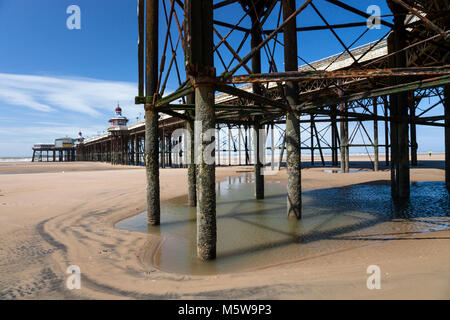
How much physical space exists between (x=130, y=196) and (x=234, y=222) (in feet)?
17.8

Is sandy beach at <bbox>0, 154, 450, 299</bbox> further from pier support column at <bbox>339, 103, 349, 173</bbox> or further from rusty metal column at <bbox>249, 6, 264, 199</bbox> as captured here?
pier support column at <bbox>339, 103, 349, 173</bbox>

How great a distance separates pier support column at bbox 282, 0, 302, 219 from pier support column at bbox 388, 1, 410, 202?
4201 millimetres

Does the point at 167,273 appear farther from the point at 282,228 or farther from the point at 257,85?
the point at 257,85

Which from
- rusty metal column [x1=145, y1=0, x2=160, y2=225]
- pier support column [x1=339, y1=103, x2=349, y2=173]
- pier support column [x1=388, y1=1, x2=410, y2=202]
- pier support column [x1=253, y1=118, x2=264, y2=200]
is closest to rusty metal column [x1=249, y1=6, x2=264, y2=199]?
pier support column [x1=253, y1=118, x2=264, y2=200]

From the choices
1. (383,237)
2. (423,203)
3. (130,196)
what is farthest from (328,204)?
(130,196)

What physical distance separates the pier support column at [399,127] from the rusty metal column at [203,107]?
7.32 metres

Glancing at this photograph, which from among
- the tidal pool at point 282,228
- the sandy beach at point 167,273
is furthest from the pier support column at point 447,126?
the sandy beach at point 167,273

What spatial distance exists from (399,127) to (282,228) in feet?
20.6

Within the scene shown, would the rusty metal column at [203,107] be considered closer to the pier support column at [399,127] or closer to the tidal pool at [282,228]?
the tidal pool at [282,228]

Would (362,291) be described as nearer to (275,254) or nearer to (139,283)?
(275,254)

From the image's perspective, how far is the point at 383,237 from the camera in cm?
494

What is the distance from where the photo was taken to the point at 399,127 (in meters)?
8.70

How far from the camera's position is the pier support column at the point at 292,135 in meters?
6.46
